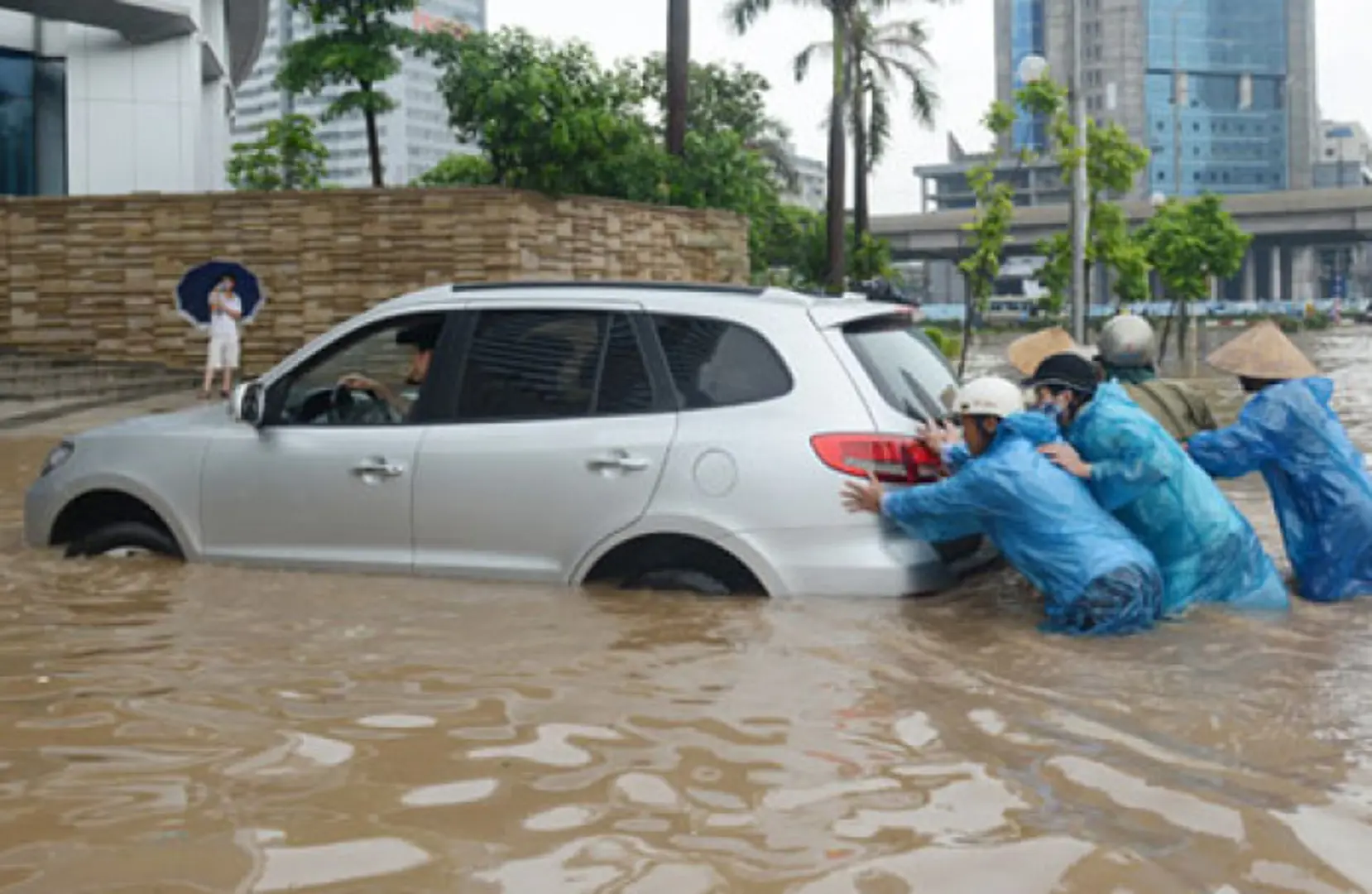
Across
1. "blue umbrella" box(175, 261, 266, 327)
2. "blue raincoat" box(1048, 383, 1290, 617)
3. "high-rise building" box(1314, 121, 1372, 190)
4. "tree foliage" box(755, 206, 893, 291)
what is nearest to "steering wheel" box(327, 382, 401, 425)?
"blue raincoat" box(1048, 383, 1290, 617)

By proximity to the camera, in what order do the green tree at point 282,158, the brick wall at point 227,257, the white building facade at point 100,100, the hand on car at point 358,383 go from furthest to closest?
the green tree at point 282,158
the white building facade at point 100,100
the brick wall at point 227,257
the hand on car at point 358,383

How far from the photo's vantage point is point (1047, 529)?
5750mm

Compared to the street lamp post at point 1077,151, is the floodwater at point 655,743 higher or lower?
lower

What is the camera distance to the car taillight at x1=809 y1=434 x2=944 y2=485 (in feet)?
18.7

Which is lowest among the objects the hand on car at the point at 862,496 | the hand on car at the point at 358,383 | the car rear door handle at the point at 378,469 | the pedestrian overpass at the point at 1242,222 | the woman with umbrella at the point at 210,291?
the hand on car at the point at 862,496

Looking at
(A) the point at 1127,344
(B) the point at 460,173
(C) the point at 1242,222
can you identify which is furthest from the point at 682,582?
(C) the point at 1242,222

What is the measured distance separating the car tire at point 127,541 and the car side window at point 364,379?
814 mm

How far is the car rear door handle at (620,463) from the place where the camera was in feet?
19.6

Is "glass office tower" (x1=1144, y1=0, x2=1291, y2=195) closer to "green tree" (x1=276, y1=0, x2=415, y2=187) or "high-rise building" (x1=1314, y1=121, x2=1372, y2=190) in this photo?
"high-rise building" (x1=1314, y1=121, x2=1372, y2=190)

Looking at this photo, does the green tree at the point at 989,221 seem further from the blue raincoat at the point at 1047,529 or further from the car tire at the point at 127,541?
the blue raincoat at the point at 1047,529

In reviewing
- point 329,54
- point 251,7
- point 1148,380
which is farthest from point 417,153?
point 1148,380

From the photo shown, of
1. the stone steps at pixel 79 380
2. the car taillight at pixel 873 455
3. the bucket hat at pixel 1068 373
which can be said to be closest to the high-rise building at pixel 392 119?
the stone steps at pixel 79 380

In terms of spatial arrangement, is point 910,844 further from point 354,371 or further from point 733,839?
point 354,371

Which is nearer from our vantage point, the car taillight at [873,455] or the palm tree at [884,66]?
the car taillight at [873,455]
